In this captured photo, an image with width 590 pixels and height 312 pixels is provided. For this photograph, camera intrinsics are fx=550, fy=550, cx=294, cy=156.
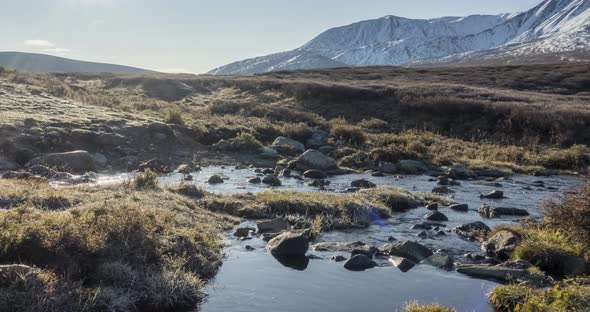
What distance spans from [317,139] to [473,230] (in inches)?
862

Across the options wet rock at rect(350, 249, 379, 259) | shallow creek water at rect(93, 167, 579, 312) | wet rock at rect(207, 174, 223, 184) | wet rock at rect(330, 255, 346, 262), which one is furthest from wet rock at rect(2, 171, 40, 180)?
wet rock at rect(350, 249, 379, 259)

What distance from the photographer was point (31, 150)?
27.1 m

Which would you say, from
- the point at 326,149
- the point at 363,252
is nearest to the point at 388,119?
the point at 326,149

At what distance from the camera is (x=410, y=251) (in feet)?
48.3

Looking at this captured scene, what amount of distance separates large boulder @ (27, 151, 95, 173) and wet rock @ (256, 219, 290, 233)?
40.6 ft

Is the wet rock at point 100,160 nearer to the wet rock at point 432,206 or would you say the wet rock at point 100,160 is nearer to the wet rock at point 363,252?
the wet rock at point 432,206

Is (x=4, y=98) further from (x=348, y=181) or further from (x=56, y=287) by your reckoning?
(x=56, y=287)

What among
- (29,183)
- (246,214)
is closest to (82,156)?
(29,183)

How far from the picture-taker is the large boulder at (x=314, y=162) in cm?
3045

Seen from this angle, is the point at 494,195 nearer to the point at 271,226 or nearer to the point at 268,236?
the point at 271,226

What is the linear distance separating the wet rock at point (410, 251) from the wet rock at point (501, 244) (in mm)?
1892

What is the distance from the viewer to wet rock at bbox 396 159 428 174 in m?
31.1

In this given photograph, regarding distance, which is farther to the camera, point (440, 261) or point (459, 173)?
point (459, 173)

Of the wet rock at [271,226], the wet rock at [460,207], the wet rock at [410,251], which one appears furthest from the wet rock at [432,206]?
the wet rock at [271,226]
